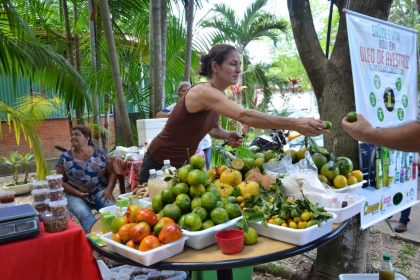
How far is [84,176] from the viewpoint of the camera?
377 cm

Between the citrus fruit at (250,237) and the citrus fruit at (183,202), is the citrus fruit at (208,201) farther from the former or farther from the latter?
the citrus fruit at (250,237)

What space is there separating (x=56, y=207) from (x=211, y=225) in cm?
91

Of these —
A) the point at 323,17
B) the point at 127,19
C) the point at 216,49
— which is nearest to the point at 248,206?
the point at 216,49

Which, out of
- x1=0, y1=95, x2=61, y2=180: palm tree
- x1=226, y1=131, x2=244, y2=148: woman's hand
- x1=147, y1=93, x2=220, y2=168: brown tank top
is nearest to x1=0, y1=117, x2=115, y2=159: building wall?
x1=0, y1=95, x2=61, y2=180: palm tree

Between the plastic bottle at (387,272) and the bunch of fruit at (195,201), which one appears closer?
the bunch of fruit at (195,201)

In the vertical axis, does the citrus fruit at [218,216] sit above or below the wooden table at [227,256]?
above

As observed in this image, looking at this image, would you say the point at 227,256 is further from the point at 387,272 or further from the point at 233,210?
the point at 387,272

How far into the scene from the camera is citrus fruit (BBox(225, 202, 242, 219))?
167 centimetres

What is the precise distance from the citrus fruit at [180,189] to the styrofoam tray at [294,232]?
1.16 ft

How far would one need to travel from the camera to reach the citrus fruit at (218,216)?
5.22ft

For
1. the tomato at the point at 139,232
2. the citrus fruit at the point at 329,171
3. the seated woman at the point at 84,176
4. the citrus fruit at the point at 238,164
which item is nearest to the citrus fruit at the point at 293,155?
the citrus fruit at the point at 329,171

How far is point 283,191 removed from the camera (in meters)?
1.89

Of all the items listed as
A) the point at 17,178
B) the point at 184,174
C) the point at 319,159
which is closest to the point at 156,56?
the point at 319,159

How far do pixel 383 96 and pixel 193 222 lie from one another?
245 cm
